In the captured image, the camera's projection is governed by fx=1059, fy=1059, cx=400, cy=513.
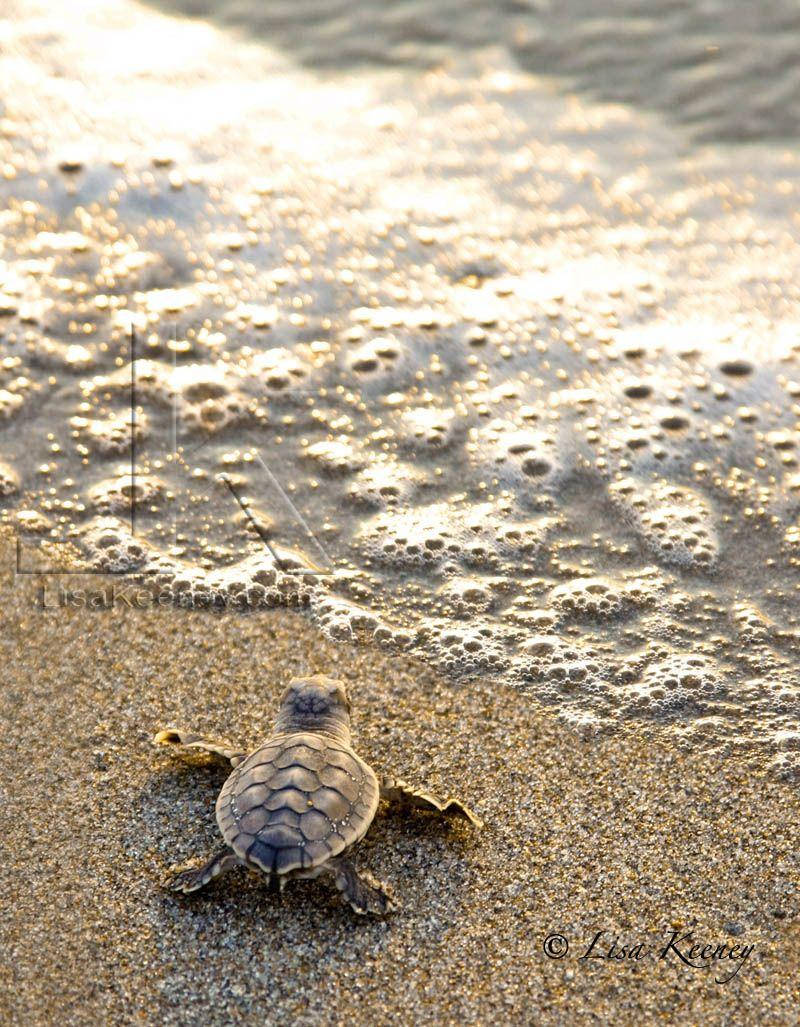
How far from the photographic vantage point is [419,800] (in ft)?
8.48

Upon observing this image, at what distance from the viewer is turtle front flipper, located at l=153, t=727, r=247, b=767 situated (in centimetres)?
268

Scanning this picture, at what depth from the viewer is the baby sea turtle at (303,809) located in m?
2.36

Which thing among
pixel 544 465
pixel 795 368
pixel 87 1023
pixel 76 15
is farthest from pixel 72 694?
pixel 76 15

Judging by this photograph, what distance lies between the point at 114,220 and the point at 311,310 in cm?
102

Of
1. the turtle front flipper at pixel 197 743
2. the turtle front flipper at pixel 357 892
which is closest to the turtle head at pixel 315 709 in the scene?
the turtle front flipper at pixel 197 743

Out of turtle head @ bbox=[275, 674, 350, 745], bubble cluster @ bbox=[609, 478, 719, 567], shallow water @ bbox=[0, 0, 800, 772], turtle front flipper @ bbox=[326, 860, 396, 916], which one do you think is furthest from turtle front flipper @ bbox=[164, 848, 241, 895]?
bubble cluster @ bbox=[609, 478, 719, 567]

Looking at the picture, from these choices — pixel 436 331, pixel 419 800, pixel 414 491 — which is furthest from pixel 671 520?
pixel 419 800

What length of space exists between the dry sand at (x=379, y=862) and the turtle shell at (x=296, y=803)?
164mm

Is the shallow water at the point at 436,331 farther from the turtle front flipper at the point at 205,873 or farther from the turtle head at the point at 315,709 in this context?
the turtle front flipper at the point at 205,873

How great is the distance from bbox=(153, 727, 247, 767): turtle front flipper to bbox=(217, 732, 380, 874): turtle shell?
58 mm

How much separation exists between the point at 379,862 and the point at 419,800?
175mm

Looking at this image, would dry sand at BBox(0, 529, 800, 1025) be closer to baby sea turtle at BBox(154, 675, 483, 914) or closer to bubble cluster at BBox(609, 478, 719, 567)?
baby sea turtle at BBox(154, 675, 483, 914)

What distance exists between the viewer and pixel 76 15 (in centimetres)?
560

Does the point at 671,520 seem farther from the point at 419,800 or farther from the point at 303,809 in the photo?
the point at 303,809
